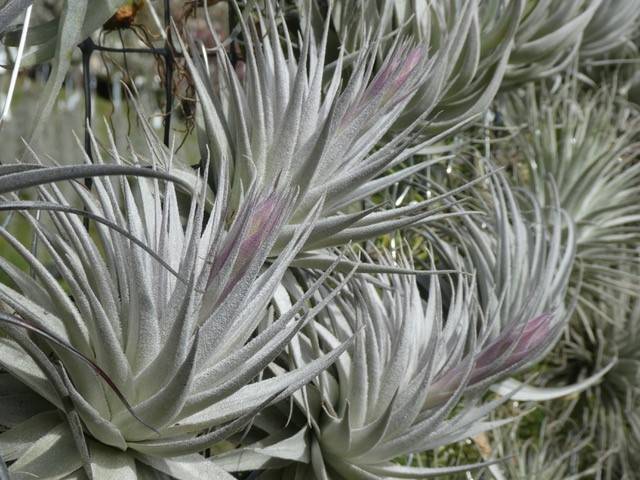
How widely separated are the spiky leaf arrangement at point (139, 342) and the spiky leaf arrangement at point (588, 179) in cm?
121

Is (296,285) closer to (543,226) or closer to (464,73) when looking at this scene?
(464,73)

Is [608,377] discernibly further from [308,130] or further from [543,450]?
[308,130]

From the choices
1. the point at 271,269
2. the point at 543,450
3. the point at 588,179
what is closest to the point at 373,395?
the point at 271,269

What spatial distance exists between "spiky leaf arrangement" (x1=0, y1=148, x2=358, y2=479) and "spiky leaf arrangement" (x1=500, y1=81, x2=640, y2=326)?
1205 mm

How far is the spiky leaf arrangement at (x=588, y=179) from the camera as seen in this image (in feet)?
6.74

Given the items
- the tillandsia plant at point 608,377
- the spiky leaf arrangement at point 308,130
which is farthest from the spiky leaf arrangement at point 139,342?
the tillandsia plant at point 608,377

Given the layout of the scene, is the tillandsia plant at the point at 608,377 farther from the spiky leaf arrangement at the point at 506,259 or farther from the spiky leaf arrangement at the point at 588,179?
the spiky leaf arrangement at the point at 506,259

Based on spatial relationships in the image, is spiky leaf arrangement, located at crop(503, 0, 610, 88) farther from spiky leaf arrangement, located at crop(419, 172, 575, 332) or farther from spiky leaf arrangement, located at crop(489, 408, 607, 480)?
spiky leaf arrangement, located at crop(489, 408, 607, 480)

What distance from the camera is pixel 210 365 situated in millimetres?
802

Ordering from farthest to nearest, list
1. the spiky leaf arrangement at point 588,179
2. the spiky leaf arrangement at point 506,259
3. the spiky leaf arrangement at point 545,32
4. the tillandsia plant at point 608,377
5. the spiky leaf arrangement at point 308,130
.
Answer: the tillandsia plant at point 608,377
the spiky leaf arrangement at point 588,179
the spiky leaf arrangement at point 545,32
the spiky leaf arrangement at point 506,259
the spiky leaf arrangement at point 308,130

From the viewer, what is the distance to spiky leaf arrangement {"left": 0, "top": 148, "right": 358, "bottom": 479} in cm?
74

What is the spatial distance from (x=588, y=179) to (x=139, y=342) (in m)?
1.57

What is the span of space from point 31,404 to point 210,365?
0.55 ft

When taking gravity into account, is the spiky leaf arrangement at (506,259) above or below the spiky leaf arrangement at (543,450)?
above
